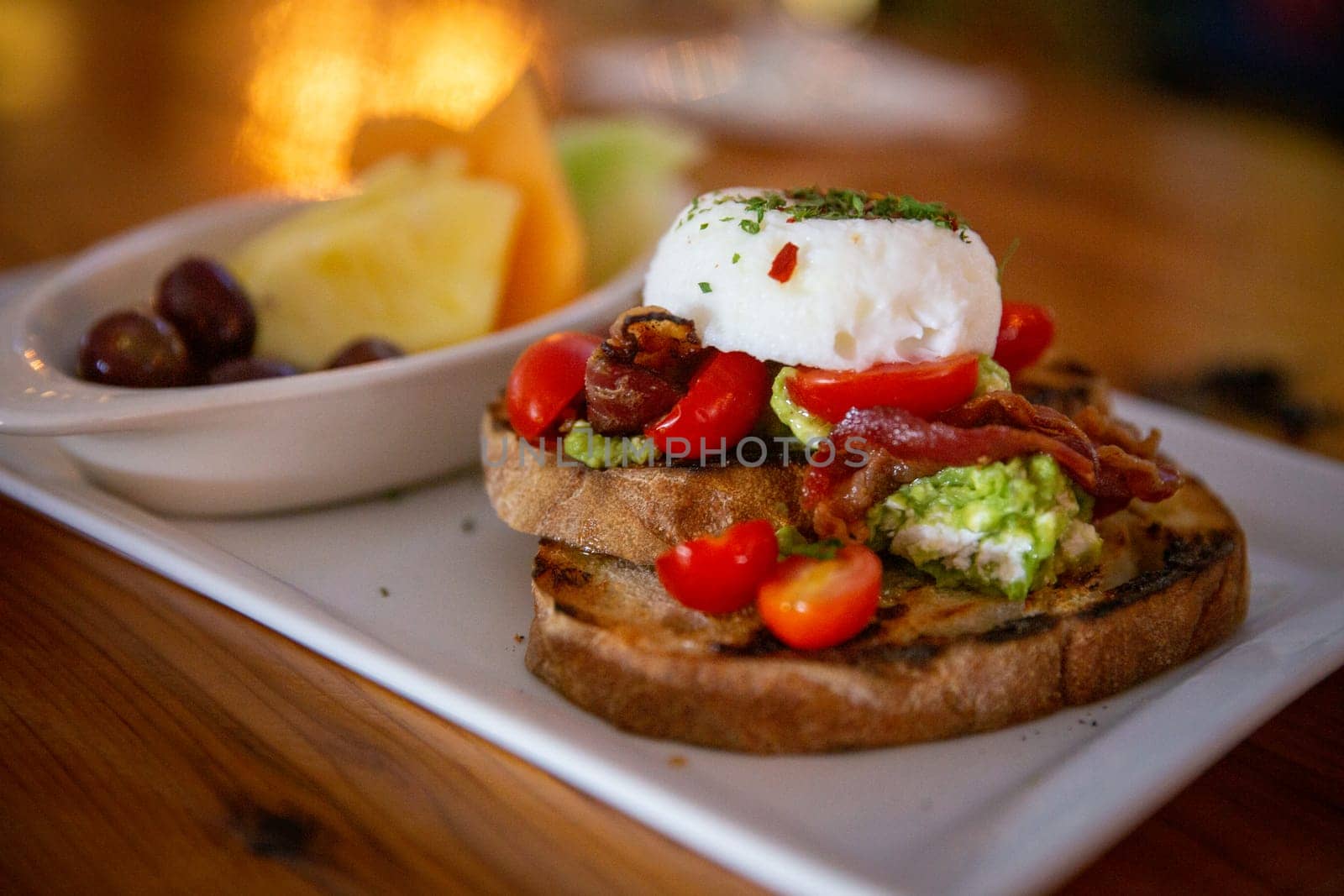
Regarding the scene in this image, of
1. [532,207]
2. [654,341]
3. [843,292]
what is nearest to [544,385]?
[654,341]

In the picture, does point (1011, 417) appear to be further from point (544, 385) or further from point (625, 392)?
point (544, 385)

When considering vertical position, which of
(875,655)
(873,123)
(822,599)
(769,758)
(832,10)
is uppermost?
(832,10)

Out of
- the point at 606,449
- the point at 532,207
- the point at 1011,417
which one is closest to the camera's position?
the point at 1011,417

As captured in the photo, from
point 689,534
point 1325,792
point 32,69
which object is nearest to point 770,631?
point 689,534

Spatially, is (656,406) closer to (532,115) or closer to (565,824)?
(565,824)

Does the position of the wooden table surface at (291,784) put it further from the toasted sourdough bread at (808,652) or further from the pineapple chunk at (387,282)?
the pineapple chunk at (387,282)

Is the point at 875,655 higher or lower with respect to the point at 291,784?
higher

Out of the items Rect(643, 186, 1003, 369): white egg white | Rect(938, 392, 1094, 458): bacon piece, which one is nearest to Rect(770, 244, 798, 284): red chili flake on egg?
Rect(643, 186, 1003, 369): white egg white

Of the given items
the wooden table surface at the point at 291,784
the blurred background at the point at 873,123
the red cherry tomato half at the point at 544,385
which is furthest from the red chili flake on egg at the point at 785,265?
the blurred background at the point at 873,123
